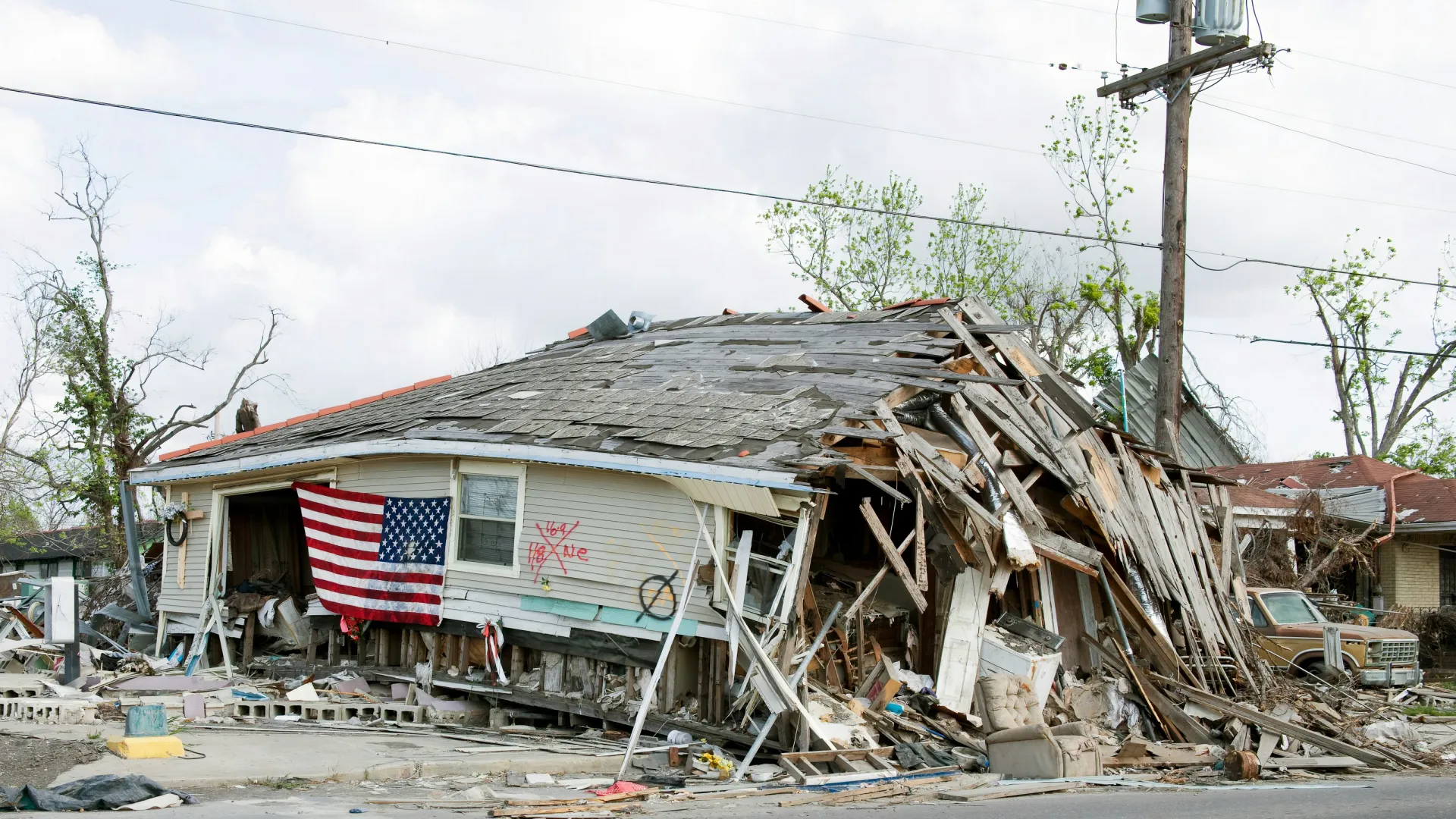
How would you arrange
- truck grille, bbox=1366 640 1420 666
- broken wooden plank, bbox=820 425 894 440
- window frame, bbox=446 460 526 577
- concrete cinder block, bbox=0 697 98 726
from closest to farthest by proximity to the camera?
1. broken wooden plank, bbox=820 425 894 440
2. concrete cinder block, bbox=0 697 98 726
3. window frame, bbox=446 460 526 577
4. truck grille, bbox=1366 640 1420 666

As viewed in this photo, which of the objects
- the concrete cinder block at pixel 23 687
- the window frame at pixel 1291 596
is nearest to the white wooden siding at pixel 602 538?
the concrete cinder block at pixel 23 687

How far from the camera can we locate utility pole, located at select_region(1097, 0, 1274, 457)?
16.3m

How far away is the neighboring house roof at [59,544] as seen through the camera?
30.8 meters

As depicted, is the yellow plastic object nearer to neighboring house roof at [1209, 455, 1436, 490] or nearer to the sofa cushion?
the sofa cushion

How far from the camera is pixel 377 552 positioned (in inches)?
574

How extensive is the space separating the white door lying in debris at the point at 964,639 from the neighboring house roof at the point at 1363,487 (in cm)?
1574

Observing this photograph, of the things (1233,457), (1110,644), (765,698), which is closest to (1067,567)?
(1110,644)

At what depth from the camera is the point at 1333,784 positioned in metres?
10.6

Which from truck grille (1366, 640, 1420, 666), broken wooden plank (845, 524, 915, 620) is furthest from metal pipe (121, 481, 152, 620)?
truck grille (1366, 640, 1420, 666)

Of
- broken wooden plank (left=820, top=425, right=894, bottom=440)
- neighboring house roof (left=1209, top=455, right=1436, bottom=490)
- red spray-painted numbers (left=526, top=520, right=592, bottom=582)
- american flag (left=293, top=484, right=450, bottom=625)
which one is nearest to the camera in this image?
broken wooden plank (left=820, top=425, right=894, bottom=440)

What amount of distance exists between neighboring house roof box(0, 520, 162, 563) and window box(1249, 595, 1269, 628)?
19979mm

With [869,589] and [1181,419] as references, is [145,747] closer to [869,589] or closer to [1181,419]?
[869,589]

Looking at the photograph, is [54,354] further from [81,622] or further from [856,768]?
[856,768]

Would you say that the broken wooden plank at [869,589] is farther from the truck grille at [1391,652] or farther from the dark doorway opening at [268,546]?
the truck grille at [1391,652]
